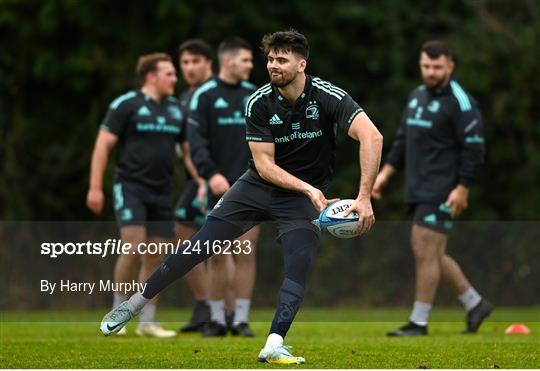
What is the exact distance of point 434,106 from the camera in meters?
11.5

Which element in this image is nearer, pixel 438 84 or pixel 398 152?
pixel 438 84

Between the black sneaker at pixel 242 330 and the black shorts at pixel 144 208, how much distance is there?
1.17 meters

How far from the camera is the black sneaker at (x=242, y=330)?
10.7 m

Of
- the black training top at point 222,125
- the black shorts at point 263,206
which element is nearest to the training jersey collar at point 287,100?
the black shorts at point 263,206

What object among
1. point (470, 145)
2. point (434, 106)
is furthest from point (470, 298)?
point (434, 106)

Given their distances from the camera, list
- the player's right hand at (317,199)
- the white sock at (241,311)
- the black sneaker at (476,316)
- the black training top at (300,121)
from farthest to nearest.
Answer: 1. the black sneaker at (476,316)
2. the white sock at (241,311)
3. the black training top at (300,121)
4. the player's right hand at (317,199)

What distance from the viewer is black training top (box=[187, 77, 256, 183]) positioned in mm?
11164

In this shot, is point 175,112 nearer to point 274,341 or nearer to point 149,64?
point 149,64

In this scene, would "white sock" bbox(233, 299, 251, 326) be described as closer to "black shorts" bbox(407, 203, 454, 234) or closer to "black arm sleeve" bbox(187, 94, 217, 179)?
"black arm sleeve" bbox(187, 94, 217, 179)

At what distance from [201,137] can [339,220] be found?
342cm

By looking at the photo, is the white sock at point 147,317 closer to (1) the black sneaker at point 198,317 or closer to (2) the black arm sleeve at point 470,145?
(1) the black sneaker at point 198,317

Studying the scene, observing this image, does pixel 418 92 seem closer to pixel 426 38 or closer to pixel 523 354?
pixel 523 354

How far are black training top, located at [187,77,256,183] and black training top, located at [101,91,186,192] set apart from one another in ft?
1.23

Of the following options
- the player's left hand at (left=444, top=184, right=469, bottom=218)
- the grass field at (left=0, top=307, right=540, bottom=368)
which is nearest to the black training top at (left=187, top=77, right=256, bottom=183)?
the grass field at (left=0, top=307, right=540, bottom=368)
